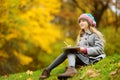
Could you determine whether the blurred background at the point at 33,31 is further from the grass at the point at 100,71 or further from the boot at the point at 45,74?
the grass at the point at 100,71

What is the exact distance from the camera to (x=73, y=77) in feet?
23.6

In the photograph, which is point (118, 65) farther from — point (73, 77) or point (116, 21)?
point (116, 21)

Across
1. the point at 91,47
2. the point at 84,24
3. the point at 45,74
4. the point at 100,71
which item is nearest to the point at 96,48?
the point at 91,47

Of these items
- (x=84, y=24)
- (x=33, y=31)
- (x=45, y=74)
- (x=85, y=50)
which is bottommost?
(x=45, y=74)

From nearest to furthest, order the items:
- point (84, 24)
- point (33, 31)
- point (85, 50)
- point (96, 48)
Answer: point (85, 50), point (96, 48), point (84, 24), point (33, 31)

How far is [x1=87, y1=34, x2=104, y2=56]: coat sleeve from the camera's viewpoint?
25.5ft

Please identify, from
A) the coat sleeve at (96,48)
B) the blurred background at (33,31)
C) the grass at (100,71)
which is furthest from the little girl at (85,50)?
the blurred background at (33,31)

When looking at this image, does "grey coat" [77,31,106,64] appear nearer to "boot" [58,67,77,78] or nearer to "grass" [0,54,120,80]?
"grass" [0,54,120,80]

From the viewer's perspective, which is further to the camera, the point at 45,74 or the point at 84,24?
the point at 84,24

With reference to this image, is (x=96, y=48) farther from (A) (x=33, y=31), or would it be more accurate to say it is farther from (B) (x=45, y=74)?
(A) (x=33, y=31)

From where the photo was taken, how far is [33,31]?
19938 millimetres

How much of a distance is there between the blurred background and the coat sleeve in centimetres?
630

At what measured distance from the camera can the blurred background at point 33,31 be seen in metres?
15.9

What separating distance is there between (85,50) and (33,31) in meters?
12.4
